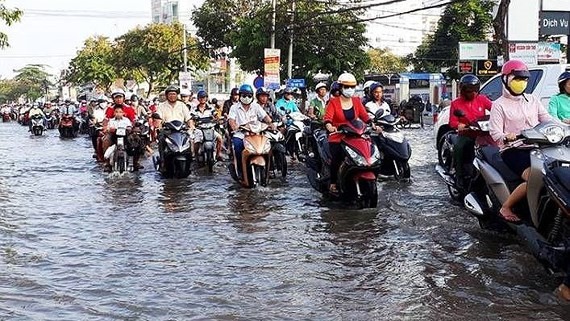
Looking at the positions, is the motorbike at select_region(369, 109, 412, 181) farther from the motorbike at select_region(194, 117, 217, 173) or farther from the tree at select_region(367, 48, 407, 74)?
the tree at select_region(367, 48, 407, 74)

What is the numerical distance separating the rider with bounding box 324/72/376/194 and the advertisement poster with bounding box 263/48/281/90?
48.5 feet

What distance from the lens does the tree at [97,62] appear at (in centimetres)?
6288

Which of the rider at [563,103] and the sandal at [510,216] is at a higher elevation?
the rider at [563,103]

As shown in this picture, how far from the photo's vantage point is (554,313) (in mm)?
4660

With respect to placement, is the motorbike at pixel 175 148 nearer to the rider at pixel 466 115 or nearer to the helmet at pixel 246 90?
the helmet at pixel 246 90

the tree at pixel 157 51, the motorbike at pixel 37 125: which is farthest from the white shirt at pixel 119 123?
the tree at pixel 157 51

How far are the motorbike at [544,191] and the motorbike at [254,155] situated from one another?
465cm

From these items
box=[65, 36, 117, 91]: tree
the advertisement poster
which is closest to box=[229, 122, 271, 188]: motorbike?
the advertisement poster

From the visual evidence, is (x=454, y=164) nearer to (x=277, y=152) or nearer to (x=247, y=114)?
(x=247, y=114)

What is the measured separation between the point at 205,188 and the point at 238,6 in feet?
99.0

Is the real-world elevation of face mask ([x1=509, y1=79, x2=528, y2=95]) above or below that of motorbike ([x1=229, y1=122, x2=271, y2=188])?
above

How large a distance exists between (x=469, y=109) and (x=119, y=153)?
6987 millimetres

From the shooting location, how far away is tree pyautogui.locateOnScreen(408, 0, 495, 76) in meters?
45.8

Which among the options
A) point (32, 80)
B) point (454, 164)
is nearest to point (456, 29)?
point (454, 164)
